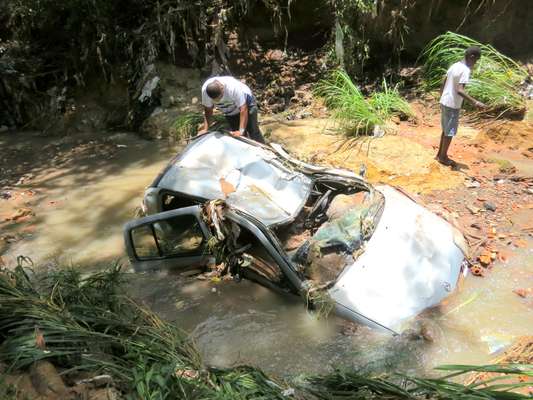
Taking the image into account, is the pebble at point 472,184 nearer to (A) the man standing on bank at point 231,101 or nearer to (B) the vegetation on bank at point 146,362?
(A) the man standing on bank at point 231,101

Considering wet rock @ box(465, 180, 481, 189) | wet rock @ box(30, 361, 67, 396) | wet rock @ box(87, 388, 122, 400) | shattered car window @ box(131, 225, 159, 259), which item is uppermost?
wet rock @ box(30, 361, 67, 396)

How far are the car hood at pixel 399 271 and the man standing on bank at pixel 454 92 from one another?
7.55 ft

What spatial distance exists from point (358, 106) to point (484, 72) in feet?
7.17

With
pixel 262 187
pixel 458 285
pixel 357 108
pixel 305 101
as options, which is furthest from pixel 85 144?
pixel 458 285

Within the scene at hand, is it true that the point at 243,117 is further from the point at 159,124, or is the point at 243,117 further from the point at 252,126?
the point at 159,124

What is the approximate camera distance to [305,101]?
377 inches

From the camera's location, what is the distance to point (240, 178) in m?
4.73

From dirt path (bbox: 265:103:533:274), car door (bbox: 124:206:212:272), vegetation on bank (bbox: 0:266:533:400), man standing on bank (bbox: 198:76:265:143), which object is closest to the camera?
vegetation on bank (bbox: 0:266:533:400)

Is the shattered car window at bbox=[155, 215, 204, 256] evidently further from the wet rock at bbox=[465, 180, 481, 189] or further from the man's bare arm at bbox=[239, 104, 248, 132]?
the wet rock at bbox=[465, 180, 481, 189]

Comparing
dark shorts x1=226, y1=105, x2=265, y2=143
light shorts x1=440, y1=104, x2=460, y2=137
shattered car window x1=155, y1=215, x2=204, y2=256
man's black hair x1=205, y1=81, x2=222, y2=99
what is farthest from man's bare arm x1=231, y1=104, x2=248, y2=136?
light shorts x1=440, y1=104, x2=460, y2=137

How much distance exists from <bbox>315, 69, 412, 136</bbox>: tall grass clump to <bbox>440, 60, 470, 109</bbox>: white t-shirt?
1.58m

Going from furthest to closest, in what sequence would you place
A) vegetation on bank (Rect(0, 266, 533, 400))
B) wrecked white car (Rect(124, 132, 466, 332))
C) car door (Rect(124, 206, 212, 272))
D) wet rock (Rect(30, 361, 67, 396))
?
car door (Rect(124, 206, 212, 272)), wrecked white car (Rect(124, 132, 466, 332)), vegetation on bank (Rect(0, 266, 533, 400)), wet rock (Rect(30, 361, 67, 396))

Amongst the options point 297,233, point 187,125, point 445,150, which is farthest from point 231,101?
point 445,150

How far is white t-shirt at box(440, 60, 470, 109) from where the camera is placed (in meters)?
6.10
